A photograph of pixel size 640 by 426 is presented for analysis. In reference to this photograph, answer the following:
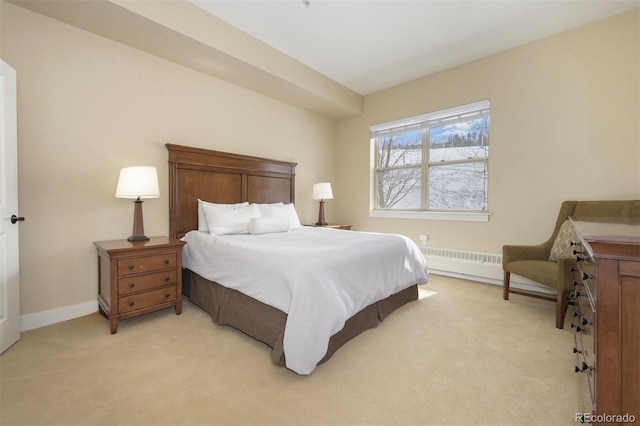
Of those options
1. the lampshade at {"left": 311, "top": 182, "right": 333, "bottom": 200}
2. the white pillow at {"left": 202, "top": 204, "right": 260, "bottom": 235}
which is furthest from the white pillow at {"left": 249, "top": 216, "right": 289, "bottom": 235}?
the lampshade at {"left": 311, "top": 182, "right": 333, "bottom": 200}

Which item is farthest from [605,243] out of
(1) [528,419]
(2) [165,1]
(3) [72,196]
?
(3) [72,196]

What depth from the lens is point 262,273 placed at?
1948 millimetres

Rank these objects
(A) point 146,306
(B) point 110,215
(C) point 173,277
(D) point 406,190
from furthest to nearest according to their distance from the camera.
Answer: (D) point 406,190 < (B) point 110,215 < (C) point 173,277 < (A) point 146,306

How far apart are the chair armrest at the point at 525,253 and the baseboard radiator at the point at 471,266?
562 mm

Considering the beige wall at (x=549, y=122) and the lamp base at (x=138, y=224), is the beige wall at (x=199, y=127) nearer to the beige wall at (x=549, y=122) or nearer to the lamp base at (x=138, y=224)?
the beige wall at (x=549, y=122)

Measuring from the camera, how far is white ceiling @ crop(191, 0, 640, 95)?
2586 mm

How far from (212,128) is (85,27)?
134cm

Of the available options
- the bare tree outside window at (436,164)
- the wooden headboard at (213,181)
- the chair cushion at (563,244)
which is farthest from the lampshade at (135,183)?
the chair cushion at (563,244)

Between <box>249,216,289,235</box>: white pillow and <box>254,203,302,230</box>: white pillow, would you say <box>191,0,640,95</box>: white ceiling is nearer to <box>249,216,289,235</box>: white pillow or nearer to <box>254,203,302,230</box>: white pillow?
<box>254,203,302,230</box>: white pillow

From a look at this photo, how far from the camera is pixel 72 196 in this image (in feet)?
8.00

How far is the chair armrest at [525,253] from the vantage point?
280 cm

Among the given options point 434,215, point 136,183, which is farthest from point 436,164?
point 136,183

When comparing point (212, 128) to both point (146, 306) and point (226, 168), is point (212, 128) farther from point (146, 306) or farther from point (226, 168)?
point (146, 306)

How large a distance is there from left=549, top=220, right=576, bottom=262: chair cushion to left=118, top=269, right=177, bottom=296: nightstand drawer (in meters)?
3.51
